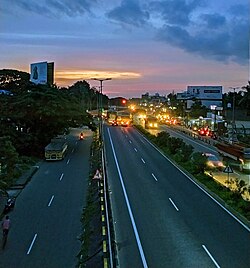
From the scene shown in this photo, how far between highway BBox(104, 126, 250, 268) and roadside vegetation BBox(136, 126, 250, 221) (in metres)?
0.66

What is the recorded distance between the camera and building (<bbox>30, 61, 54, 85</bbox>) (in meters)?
80.2

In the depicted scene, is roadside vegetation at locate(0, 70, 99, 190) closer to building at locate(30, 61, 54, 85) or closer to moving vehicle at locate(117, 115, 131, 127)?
building at locate(30, 61, 54, 85)

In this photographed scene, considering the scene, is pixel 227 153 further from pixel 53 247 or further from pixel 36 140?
pixel 53 247

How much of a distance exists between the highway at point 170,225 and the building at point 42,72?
47730 millimetres

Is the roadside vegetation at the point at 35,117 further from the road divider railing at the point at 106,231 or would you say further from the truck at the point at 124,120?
the truck at the point at 124,120

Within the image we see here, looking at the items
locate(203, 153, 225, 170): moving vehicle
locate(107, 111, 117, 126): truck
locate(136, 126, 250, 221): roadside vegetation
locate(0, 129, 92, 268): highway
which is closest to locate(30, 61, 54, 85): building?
locate(107, 111, 117, 126): truck

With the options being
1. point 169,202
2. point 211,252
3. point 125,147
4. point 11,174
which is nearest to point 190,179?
point 169,202

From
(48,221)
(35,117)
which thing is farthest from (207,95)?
(48,221)

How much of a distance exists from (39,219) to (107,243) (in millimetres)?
9011

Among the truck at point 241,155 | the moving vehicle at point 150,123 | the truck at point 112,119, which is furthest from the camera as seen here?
the truck at point 112,119

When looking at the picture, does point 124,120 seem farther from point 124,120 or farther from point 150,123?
point 150,123

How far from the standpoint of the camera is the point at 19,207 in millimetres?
27328

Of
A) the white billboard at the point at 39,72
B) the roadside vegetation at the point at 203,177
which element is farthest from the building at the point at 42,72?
the roadside vegetation at the point at 203,177

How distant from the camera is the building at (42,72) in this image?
80.2 metres
